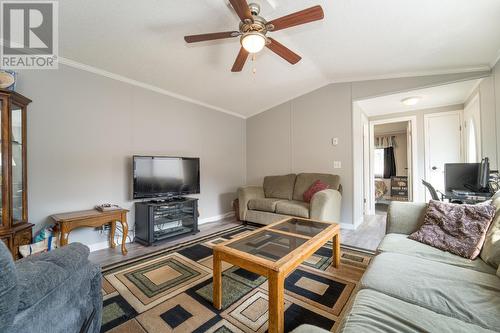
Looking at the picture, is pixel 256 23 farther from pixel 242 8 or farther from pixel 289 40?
pixel 289 40

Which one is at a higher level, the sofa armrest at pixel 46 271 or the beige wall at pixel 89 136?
the beige wall at pixel 89 136

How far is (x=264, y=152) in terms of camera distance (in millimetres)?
4836

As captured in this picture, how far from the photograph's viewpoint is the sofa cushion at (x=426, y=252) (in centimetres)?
143

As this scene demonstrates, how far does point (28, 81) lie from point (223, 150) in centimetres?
299

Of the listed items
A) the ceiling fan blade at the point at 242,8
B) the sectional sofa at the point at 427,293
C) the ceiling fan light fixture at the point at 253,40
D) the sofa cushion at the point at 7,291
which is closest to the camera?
the sofa cushion at the point at 7,291

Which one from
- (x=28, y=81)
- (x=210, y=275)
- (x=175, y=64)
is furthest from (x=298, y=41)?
(x=28, y=81)

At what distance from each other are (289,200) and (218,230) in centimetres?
138

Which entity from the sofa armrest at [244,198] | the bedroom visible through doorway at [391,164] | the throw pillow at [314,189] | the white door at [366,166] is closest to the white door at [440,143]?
the white door at [366,166]

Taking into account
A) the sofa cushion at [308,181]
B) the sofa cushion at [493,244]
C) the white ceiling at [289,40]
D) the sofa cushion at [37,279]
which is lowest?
the sofa cushion at [493,244]

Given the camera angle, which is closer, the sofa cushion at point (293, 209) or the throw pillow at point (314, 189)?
the sofa cushion at point (293, 209)

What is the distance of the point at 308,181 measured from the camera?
12.9 ft

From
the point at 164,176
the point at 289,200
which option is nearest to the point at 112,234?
the point at 164,176

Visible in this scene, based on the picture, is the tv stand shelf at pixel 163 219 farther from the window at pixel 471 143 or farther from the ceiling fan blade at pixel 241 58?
the window at pixel 471 143

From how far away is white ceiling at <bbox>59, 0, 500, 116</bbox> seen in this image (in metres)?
2.00
